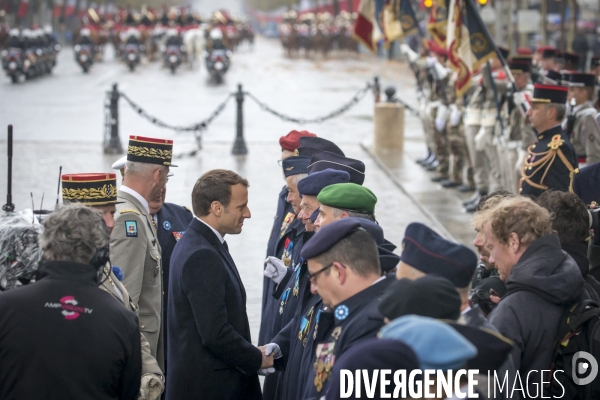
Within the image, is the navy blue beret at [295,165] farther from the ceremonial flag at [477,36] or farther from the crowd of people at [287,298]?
the ceremonial flag at [477,36]

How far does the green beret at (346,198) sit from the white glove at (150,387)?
3.80 ft

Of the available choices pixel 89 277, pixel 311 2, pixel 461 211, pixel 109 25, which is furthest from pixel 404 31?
pixel 311 2

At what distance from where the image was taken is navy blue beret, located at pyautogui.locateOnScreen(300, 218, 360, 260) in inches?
132

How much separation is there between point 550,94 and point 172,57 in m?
34.6

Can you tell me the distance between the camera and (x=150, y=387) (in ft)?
13.0

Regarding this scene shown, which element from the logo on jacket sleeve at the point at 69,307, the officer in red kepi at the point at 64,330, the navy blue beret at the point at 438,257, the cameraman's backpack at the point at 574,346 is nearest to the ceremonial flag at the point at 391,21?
the cameraman's backpack at the point at 574,346

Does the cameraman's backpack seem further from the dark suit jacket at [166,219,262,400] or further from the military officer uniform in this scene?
the military officer uniform

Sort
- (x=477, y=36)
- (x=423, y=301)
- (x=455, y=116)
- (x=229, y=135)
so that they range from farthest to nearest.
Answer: (x=229, y=135) < (x=455, y=116) < (x=477, y=36) < (x=423, y=301)

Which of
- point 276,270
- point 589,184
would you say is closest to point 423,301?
point 276,270

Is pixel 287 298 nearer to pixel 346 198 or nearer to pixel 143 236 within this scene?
pixel 346 198

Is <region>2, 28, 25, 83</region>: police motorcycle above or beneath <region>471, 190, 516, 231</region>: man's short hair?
beneath

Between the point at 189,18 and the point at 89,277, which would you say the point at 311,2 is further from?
the point at 89,277

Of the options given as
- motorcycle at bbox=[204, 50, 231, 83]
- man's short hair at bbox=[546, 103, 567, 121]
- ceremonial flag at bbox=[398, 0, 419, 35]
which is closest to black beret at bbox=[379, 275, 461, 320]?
man's short hair at bbox=[546, 103, 567, 121]

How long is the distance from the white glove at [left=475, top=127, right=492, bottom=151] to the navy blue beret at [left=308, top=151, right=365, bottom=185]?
7331 millimetres
